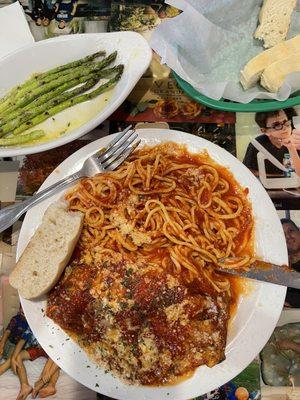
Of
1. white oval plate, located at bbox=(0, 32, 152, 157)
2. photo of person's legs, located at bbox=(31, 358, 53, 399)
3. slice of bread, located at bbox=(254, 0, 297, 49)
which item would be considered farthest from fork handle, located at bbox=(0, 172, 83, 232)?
slice of bread, located at bbox=(254, 0, 297, 49)

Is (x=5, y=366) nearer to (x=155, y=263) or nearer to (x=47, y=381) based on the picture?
(x=47, y=381)

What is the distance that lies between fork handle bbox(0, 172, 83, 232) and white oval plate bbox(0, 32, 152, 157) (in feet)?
0.95

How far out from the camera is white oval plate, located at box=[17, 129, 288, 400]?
2.45 m

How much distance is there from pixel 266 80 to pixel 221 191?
87 cm

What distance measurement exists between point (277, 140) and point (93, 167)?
1.35 meters

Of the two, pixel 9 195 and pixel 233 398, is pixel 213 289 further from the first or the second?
pixel 9 195

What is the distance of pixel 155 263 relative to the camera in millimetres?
2668

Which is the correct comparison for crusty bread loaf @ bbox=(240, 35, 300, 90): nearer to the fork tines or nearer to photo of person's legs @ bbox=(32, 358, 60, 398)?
the fork tines

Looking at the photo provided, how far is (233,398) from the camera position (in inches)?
105

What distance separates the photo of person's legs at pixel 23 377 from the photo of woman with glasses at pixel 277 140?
77.5 inches

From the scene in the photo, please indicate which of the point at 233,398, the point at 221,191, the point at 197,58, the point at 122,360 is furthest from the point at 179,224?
the point at 197,58

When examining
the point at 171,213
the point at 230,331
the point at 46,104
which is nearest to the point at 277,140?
the point at 171,213

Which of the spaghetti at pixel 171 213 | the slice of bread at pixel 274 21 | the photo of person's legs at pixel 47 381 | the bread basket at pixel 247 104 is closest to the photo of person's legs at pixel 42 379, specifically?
the photo of person's legs at pixel 47 381

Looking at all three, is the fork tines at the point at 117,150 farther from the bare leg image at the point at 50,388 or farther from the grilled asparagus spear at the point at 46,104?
the bare leg image at the point at 50,388
